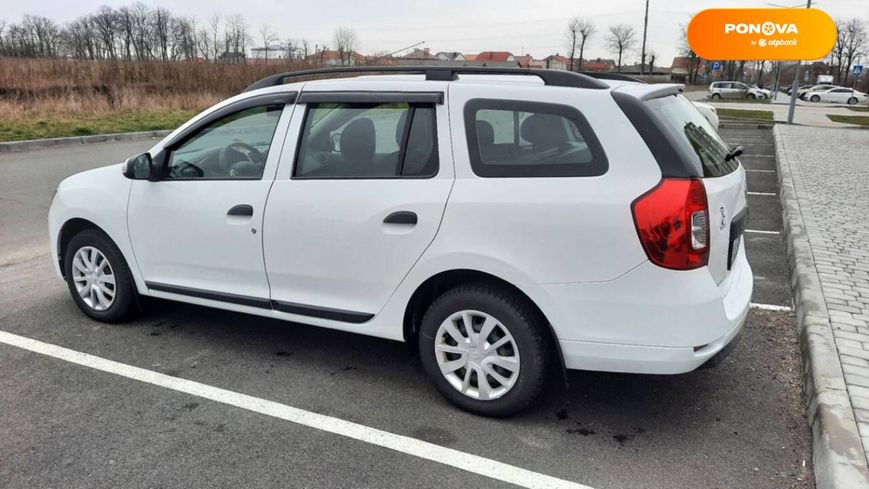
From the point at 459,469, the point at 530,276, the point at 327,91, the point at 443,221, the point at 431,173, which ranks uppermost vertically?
the point at 327,91

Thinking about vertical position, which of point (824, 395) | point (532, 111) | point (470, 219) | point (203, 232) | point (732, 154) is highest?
point (532, 111)

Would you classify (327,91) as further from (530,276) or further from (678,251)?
(678,251)

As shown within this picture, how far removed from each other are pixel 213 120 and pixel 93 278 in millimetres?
1513

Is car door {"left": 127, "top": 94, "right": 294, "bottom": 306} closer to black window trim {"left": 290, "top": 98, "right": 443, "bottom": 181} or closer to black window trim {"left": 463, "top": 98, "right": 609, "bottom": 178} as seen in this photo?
black window trim {"left": 290, "top": 98, "right": 443, "bottom": 181}

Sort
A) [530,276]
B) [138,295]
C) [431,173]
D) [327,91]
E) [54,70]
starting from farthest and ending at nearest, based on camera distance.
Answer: [54,70] → [138,295] → [327,91] → [431,173] → [530,276]

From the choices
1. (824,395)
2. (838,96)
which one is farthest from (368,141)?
(838,96)

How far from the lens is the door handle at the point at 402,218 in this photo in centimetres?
327

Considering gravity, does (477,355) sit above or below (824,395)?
above

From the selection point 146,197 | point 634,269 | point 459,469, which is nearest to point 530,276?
point 634,269

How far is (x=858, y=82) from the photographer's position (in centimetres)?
7356

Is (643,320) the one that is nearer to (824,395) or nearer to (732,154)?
(824,395)

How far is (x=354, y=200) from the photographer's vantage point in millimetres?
3439

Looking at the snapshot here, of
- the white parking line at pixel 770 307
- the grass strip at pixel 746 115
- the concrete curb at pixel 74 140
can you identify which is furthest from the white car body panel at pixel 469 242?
the grass strip at pixel 746 115

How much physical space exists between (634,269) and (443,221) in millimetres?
927
